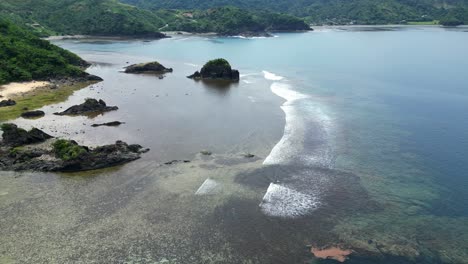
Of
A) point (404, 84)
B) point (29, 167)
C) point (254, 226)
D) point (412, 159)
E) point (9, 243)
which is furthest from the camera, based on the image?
point (404, 84)

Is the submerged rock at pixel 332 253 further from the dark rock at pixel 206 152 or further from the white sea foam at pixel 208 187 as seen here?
the dark rock at pixel 206 152

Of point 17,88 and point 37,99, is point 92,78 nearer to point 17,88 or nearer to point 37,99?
point 17,88

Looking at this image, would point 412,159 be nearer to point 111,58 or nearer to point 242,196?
point 242,196

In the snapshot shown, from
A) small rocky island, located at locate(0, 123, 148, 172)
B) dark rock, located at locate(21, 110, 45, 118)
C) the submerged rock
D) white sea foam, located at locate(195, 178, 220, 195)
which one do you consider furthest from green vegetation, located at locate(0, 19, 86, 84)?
the submerged rock

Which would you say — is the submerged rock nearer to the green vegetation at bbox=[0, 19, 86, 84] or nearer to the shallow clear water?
the shallow clear water

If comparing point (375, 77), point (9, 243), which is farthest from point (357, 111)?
point (9, 243)
